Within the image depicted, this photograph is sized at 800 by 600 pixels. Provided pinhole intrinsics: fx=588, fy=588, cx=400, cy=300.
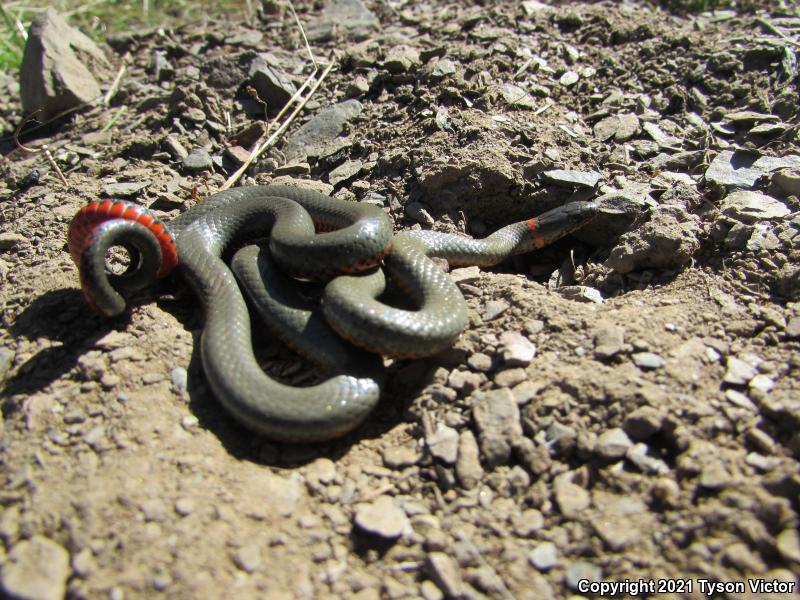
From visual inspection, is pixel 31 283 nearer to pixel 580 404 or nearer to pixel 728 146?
pixel 580 404

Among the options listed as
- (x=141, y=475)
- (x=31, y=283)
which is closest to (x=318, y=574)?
(x=141, y=475)

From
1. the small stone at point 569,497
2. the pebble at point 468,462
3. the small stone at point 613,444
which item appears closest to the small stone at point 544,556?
the small stone at point 569,497

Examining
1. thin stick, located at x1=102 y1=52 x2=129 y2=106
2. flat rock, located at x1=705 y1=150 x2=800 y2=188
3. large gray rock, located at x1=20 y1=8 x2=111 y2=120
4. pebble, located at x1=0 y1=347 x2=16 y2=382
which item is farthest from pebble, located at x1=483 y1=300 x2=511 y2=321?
large gray rock, located at x1=20 y1=8 x2=111 y2=120

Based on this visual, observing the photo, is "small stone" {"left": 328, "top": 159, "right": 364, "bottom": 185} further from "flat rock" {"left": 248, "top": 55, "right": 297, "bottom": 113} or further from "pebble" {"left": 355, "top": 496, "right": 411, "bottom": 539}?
"pebble" {"left": 355, "top": 496, "right": 411, "bottom": 539}

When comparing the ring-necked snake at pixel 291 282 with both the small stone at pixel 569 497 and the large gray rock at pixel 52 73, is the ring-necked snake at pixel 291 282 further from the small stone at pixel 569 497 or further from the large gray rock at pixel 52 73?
the large gray rock at pixel 52 73

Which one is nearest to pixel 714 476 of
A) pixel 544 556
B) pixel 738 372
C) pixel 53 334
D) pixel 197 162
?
pixel 738 372

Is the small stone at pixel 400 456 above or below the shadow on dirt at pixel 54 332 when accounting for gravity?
below
